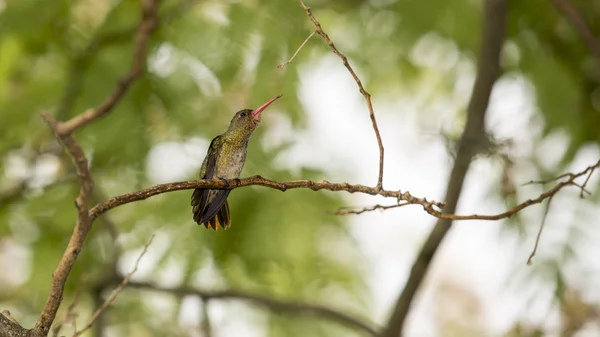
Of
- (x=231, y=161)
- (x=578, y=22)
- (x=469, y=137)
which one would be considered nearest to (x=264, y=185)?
(x=231, y=161)

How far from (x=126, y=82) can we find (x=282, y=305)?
362 centimetres

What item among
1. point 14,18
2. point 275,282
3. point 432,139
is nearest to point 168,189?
point 432,139

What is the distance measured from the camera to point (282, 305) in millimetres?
5457

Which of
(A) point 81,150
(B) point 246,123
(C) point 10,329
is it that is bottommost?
(C) point 10,329

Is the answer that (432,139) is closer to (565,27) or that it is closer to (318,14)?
(318,14)

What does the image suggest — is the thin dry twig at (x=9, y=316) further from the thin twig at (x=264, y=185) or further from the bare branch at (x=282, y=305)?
the bare branch at (x=282, y=305)

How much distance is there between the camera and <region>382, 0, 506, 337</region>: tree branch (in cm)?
453

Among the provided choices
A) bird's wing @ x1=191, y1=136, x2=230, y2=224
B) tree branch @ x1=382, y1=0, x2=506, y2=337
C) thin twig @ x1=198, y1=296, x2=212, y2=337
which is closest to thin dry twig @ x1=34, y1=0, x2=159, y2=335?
bird's wing @ x1=191, y1=136, x2=230, y2=224

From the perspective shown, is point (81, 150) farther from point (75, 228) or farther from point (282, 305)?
point (282, 305)

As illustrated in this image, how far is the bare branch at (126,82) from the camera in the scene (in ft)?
5.82

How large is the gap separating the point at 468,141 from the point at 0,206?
12.2 feet

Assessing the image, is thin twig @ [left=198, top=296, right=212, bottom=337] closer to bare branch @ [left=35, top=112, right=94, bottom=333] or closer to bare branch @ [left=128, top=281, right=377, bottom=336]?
bare branch @ [left=128, top=281, right=377, bottom=336]

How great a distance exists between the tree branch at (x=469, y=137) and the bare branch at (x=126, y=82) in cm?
246

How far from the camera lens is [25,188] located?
584cm
